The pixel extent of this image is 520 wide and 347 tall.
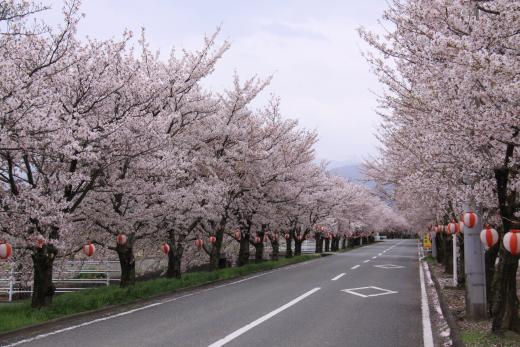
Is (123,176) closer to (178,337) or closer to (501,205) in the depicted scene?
(178,337)

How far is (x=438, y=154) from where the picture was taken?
8.21 metres

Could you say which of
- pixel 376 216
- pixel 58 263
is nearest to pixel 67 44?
pixel 58 263

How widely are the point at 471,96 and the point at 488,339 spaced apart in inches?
152

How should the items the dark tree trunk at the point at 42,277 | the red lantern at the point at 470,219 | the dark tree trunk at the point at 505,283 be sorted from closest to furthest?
the dark tree trunk at the point at 505,283 < the red lantern at the point at 470,219 < the dark tree trunk at the point at 42,277

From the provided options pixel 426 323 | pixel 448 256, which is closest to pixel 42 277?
pixel 426 323

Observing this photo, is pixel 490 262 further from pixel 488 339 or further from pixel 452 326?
pixel 488 339

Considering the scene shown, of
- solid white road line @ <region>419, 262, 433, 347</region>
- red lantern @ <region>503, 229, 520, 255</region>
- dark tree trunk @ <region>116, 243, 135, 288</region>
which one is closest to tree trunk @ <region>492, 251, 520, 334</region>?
solid white road line @ <region>419, 262, 433, 347</region>

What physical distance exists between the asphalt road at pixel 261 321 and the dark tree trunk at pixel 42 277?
5.41 ft

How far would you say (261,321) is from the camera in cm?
946

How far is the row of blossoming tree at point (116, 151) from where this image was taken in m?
8.64

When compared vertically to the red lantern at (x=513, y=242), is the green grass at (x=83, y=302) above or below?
below

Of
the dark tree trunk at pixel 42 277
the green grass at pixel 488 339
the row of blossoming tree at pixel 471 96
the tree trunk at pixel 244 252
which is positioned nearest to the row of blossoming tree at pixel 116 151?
the dark tree trunk at pixel 42 277

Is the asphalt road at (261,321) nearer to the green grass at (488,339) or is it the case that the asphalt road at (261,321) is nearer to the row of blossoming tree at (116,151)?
the green grass at (488,339)

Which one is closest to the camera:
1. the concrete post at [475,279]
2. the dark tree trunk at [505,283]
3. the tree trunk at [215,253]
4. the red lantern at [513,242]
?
the red lantern at [513,242]
